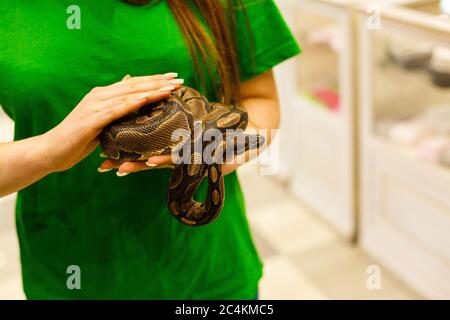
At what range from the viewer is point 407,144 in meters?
2.30

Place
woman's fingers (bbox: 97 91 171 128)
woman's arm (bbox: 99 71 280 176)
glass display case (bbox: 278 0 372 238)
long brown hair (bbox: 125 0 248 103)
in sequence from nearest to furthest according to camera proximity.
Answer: woman's fingers (bbox: 97 91 171 128) < long brown hair (bbox: 125 0 248 103) < woman's arm (bbox: 99 71 280 176) < glass display case (bbox: 278 0 372 238)

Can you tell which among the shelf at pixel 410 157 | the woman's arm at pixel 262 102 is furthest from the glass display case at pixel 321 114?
the woman's arm at pixel 262 102

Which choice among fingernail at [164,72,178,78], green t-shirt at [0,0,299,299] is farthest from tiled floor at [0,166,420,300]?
fingernail at [164,72,178,78]

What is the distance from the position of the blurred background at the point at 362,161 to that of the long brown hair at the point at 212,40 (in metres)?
0.96

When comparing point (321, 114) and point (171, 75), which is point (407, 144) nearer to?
point (321, 114)

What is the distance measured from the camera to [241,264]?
106 centimetres

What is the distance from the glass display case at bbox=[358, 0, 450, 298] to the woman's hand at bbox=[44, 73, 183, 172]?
1.38 m

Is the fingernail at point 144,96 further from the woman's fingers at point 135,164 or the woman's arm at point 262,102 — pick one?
the woman's arm at point 262,102

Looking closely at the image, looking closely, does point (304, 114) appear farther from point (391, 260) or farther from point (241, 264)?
point (241, 264)

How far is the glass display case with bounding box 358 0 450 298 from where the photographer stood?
2090 millimetres

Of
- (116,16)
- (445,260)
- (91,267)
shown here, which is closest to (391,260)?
(445,260)

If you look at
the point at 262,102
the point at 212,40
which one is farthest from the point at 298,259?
the point at 212,40

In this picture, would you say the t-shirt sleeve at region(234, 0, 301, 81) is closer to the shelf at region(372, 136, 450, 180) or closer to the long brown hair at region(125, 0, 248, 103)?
the long brown hair at region(125, 0, 248, 103)

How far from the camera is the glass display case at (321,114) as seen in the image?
2.55m
